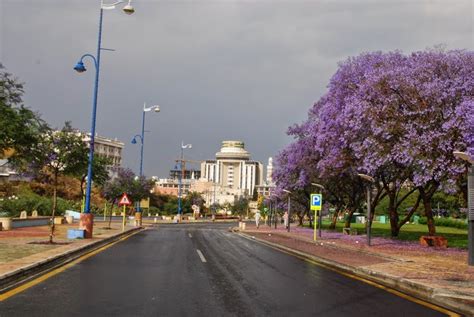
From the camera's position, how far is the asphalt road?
8141mm

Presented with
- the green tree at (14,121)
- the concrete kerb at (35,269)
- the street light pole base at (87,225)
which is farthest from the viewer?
the street light pole base at (87,225)

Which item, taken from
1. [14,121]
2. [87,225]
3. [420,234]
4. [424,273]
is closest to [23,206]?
[87,225]

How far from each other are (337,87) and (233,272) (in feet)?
59.7

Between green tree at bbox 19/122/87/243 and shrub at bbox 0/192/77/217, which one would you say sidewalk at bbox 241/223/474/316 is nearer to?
green tree at bbox 19/122/87/243

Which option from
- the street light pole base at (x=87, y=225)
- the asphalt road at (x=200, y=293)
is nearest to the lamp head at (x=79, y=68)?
the street light pole base at (x=87, y=225)

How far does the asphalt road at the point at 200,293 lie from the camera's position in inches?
320

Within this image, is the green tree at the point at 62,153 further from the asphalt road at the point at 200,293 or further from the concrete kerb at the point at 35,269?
the asphalt road at the point at 200,293

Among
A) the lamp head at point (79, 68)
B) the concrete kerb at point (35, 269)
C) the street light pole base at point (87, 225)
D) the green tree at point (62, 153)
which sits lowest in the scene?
the concrete kerb at point (35, 269)

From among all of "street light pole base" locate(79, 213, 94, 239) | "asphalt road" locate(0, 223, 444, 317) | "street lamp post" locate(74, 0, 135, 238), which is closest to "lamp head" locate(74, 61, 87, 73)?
"street lamp post" locate(74, 0, 135, 238)

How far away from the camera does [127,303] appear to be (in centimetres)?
864

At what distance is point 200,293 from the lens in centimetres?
976

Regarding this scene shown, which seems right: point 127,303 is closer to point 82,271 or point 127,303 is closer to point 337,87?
point 82,271

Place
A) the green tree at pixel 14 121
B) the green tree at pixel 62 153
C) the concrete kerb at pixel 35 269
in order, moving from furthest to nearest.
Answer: the green tree at pixel 62 153 < the green tree at pixel 14 121 < the concrete kerb at pixel 35 269

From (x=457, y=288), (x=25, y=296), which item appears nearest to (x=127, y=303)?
(x=25, y=296)
